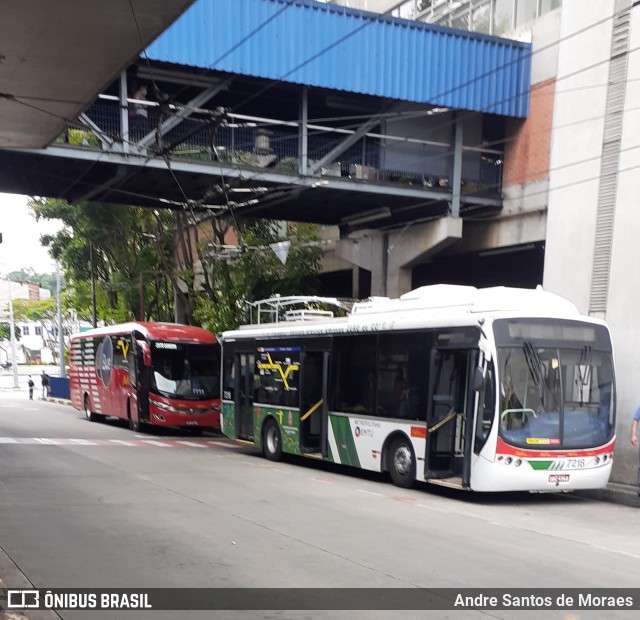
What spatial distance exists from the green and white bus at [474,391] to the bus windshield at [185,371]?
9.23 metres

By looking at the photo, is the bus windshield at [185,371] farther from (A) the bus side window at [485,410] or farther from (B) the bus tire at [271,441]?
(A) the bus side window at [485,410]

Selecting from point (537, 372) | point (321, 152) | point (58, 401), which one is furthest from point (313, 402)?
point (58, 401)

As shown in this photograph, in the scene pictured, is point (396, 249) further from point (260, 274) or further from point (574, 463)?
point (574, 463)

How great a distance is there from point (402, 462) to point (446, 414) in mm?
1387

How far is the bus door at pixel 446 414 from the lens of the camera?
41.9ft

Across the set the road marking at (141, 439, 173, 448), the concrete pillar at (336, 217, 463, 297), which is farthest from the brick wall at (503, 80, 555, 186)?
the road marking at (141, 439, 173, 448)

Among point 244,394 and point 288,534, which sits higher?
point 244,394

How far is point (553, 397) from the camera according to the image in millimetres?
12148

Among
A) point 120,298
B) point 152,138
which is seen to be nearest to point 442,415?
point 152,138

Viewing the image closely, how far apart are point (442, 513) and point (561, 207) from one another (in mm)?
8201

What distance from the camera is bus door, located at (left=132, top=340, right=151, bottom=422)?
2394cm

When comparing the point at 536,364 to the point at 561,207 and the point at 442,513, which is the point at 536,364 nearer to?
the point at 442,513

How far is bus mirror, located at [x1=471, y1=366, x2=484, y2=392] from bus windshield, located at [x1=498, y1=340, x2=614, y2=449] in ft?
1.06

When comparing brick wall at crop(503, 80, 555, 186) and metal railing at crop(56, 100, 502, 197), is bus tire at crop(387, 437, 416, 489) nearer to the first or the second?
metal railing at crop(56, 100, 502, 197)
